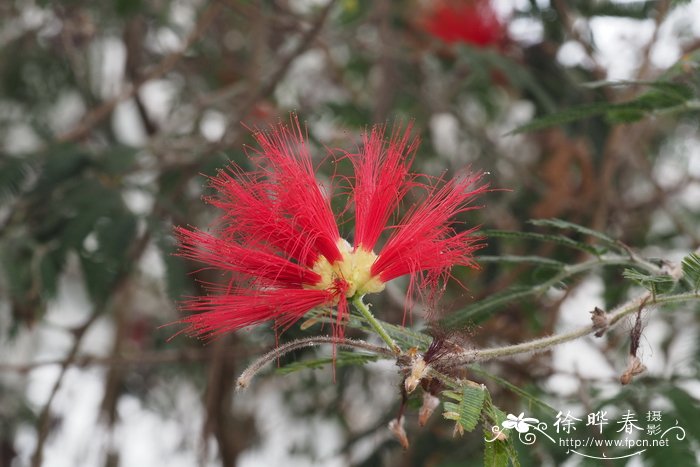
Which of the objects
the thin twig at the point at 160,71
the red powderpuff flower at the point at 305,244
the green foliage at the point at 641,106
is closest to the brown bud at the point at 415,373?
the red powderpuff flower at the point at 305,244

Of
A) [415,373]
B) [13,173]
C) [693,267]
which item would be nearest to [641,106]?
[693,267]

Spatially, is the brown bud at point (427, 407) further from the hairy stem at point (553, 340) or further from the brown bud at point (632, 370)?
the brown bud at point (632, 370)

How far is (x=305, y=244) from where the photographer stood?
1.29 meters

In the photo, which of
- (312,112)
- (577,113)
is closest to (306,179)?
(577,113)

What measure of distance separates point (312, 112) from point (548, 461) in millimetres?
1523

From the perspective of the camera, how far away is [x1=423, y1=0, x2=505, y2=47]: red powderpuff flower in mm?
3252

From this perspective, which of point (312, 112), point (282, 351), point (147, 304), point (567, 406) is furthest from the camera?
point (147, 304)

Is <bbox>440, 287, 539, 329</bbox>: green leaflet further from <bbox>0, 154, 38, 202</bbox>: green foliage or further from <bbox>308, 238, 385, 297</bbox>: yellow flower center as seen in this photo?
<bbox>0, 154, 38, 202</bbox>: green foliage

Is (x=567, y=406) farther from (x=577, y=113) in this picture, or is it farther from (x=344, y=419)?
(x=344, y=419)

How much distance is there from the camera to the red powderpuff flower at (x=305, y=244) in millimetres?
1311

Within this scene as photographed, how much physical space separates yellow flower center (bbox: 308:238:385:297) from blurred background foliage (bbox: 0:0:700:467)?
17 centimetres

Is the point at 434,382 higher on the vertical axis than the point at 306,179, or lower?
lower

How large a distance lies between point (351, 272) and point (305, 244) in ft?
0.28

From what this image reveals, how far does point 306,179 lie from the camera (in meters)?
1.36
